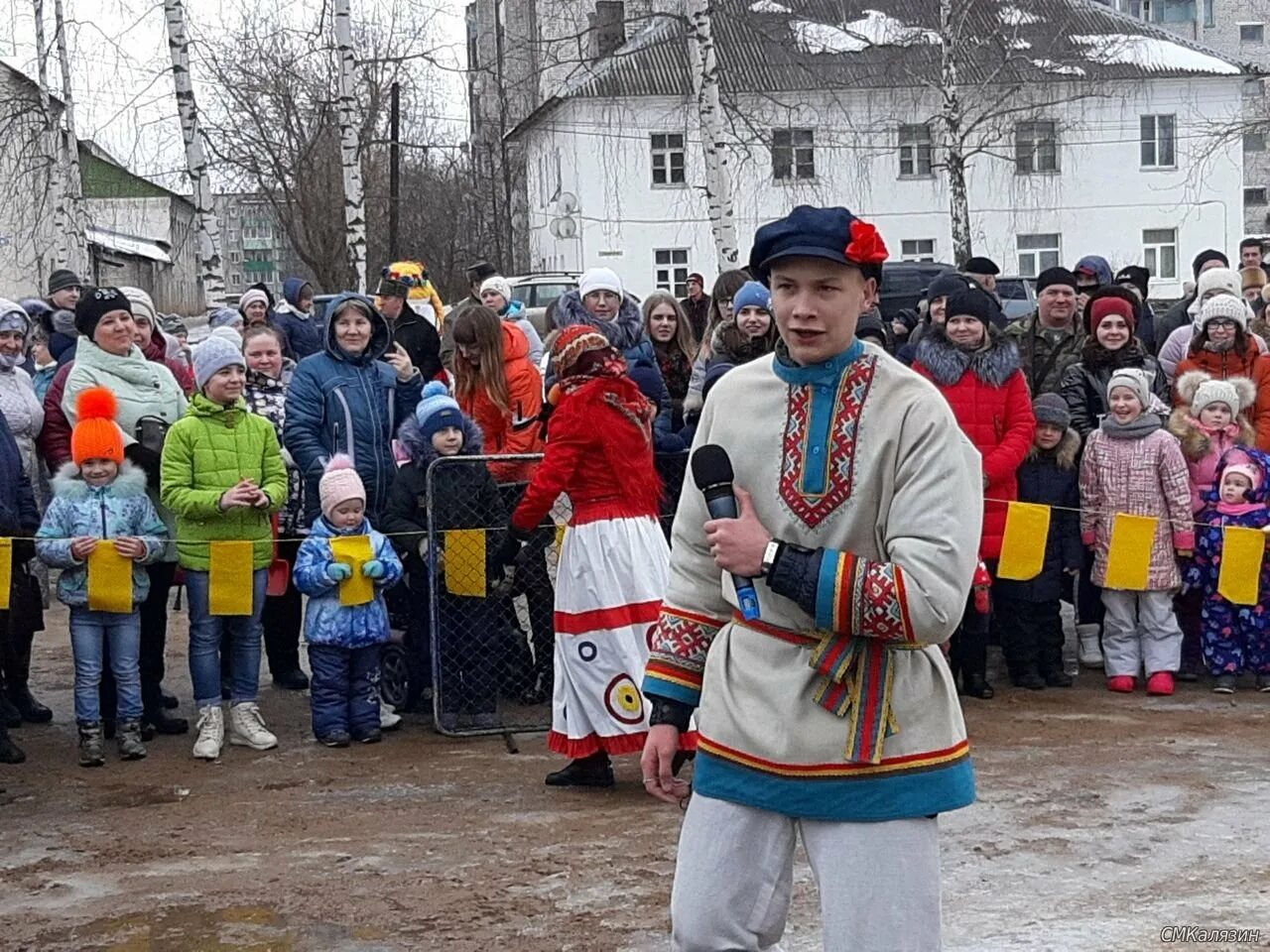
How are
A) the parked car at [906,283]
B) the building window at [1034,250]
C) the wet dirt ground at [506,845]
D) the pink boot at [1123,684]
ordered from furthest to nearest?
the building window at [1034,250] → the parked car at [906,283] → the pink boot at [1123,684] → the wet dirt ground at [506,845]

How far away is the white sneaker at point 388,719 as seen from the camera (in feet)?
27.2

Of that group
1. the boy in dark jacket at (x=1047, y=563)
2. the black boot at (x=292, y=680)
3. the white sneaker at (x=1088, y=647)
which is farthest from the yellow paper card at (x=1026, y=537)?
the black boot at (x=292, y=680)

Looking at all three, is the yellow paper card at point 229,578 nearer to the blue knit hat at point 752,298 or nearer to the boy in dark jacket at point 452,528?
the boy in dark jacket at point 452,528

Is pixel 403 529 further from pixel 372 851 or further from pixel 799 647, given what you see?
pixel 799 647

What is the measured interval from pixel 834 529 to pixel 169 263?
67.1 metres

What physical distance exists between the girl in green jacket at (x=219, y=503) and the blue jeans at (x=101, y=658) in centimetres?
29

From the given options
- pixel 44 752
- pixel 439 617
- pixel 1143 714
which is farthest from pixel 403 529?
pixel 1143 714

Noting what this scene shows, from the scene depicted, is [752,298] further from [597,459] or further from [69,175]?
[69,175]

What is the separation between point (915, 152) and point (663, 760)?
1599 inches

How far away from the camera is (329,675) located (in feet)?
26.1

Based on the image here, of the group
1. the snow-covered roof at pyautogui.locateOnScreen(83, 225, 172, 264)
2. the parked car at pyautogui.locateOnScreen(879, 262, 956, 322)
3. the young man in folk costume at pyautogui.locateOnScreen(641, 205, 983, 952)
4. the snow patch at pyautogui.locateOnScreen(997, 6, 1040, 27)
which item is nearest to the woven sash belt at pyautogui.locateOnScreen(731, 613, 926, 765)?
the young man in folk costume at pyautogui.locateOnScreen(641, 205, 983, 952)

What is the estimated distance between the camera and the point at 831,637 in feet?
10.8

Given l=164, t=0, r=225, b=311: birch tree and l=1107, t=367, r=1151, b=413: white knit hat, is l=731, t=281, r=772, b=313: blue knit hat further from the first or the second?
l=164, t=0, r=225, b=311: birch tree

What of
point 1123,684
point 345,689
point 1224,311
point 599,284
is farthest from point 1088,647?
point 345,689
